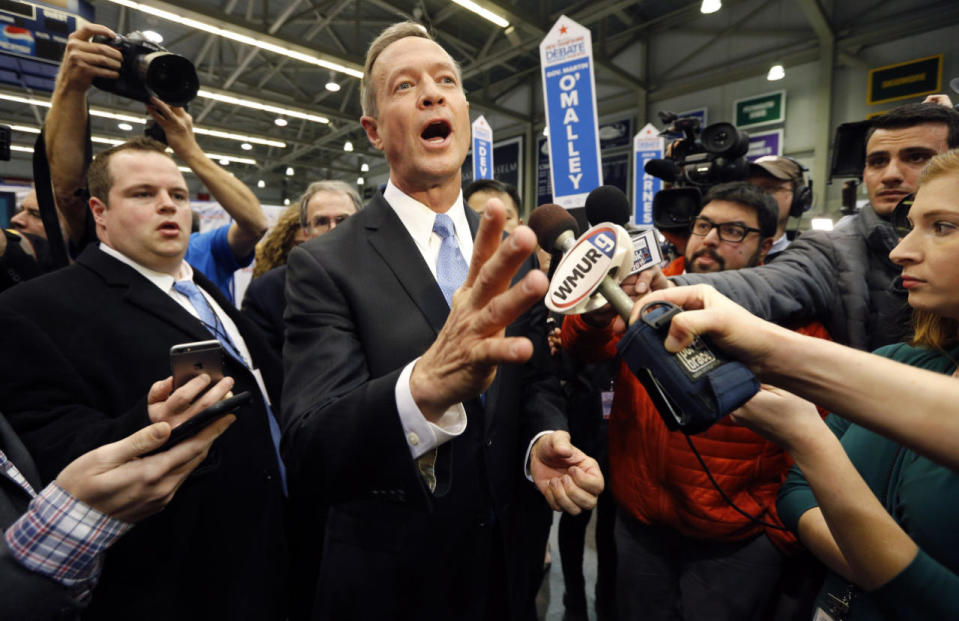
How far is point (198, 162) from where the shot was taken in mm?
1810

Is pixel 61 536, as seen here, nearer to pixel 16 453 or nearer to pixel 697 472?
pixel 16 453

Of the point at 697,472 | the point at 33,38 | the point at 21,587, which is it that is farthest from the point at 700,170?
the point at 33,38

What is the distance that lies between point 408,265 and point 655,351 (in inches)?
23.7

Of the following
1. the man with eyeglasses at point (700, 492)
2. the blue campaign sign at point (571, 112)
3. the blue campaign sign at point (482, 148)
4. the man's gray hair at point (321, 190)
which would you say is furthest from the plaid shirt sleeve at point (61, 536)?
Result: the blue campaign sign at point (482, 148)

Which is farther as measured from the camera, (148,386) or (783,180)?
(783,180)

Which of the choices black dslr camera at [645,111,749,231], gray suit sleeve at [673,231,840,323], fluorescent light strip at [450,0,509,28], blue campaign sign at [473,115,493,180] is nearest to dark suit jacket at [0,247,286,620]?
gray suit sleeve at [673,231,840,323]

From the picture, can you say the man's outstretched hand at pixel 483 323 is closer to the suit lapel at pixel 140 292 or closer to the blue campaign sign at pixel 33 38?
the suit lapel at pixel 140 292

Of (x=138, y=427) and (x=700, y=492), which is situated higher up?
(x=138, y=427)

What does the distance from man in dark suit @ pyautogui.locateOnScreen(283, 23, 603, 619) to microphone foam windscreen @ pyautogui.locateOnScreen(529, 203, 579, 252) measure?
91 millimetres

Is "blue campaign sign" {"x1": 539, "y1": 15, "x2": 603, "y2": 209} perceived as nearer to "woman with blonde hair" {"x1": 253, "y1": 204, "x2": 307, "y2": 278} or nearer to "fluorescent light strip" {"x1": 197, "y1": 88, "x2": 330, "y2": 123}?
"woman with blonde hair" {"x1": 253, "y1": 204, "x2": 307, "y2": 278}

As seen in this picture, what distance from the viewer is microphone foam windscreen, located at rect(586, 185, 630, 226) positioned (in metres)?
1.18

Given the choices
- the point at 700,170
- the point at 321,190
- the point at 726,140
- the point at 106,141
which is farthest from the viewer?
the point at 106,141

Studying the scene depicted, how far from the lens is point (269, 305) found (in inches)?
85.4

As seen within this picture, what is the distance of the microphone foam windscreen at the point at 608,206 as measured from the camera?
118 cm
